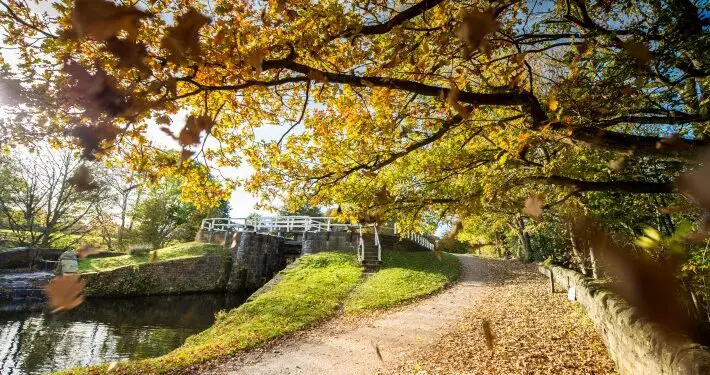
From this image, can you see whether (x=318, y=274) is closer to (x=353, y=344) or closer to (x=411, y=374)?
(x=353, y=344)

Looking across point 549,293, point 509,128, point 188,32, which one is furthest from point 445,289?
point 188,32

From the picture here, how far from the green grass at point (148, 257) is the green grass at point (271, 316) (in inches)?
248

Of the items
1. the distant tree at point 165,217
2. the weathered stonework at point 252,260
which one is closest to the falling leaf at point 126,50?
the weathered stonework at point 252,260

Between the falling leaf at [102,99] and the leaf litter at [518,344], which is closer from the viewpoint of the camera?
the falling leaf at [102,99]

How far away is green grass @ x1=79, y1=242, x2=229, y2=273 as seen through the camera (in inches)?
740

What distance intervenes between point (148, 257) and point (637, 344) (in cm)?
2161

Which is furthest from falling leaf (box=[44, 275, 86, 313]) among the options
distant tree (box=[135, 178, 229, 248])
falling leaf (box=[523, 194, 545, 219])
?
A: falling leaf (box=[523, 194, 545, 219])

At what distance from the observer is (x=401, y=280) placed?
15.6 metres

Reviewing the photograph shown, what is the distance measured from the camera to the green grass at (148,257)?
1880 centimetres

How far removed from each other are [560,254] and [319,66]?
23336mm

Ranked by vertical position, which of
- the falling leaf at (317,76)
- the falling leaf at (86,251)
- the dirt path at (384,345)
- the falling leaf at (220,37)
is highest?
the falling leaf at (220,37)

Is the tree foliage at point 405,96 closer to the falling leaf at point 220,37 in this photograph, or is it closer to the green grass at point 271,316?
the falling leaf at point 220,37

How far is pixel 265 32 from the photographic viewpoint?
4824mm

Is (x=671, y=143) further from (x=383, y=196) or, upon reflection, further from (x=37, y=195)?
(x=37, y=195)
